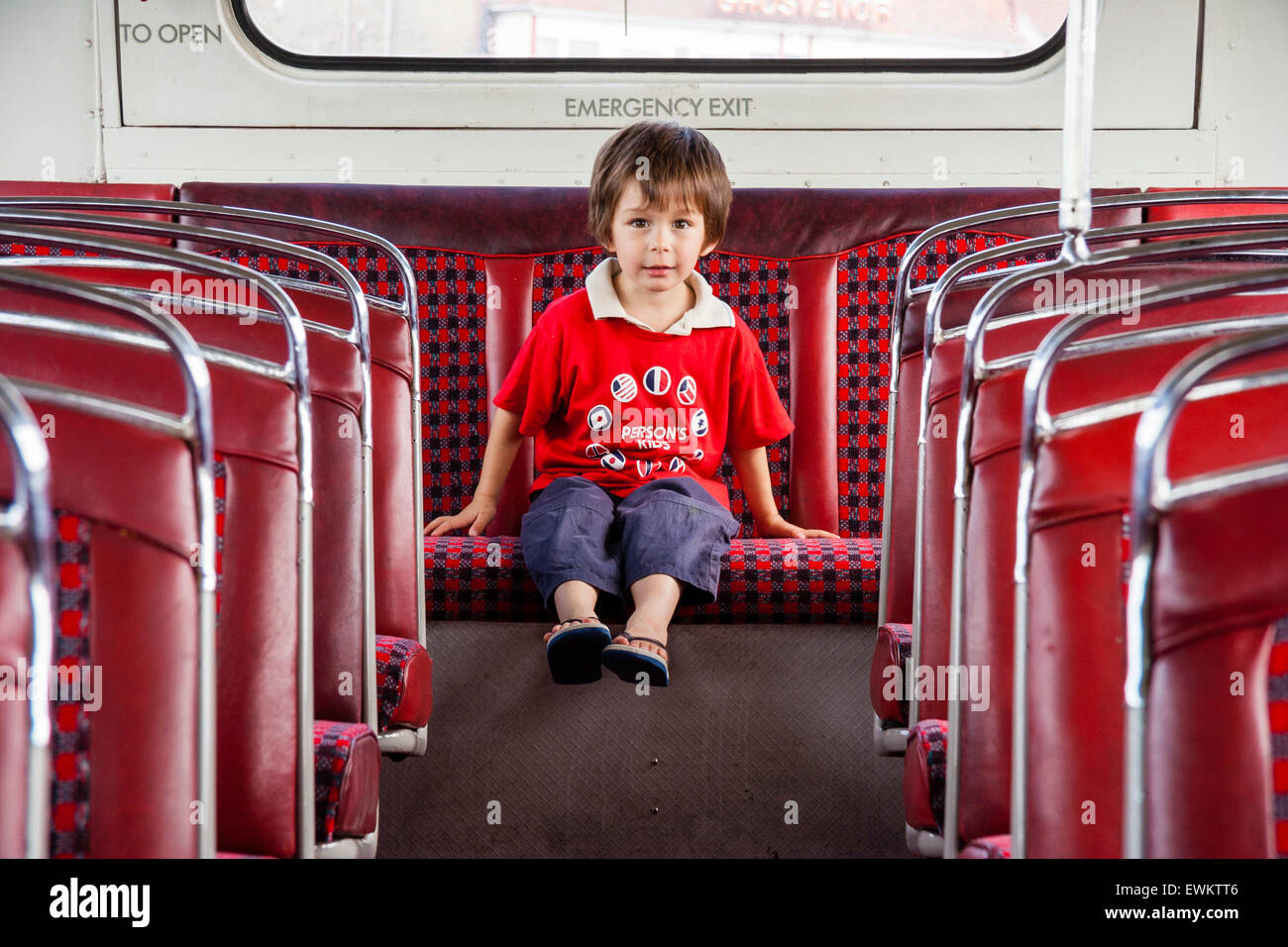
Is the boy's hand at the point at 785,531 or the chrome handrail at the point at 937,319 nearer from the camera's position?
the chrome handrail at the point at 937,319

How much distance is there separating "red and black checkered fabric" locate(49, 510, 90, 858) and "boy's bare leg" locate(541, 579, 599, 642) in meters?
1.03

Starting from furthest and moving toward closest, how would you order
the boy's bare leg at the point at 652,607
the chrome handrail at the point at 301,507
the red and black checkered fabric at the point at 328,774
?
the boy's bare leg at the point at 652,607
the red and black checkered fabric at the point at 328,774
the chrome handrail at the point at 301,507

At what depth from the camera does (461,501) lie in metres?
2.67

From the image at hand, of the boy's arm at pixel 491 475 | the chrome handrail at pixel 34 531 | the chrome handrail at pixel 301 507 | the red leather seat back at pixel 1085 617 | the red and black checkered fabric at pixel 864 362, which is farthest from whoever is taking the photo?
the red and black checkered fabric at pixel 864 362

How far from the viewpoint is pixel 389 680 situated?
1.60 meters

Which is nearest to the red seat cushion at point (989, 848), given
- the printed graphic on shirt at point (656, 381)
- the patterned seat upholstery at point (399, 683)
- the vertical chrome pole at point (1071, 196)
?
the vertical chrome pole at point (1071, 196)

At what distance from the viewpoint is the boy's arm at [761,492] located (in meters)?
2.41

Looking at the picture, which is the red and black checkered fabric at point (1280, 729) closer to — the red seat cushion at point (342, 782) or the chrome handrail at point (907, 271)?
the red seat cushion at point (342, 782)

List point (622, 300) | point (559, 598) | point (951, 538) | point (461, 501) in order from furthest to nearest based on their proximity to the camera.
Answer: point (461, 501)
point (622, 300)
point (559, 598)
point (951, 538)

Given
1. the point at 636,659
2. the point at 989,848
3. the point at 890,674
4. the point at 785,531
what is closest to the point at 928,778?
the point at 989,848
